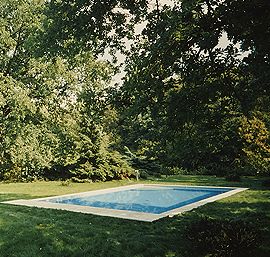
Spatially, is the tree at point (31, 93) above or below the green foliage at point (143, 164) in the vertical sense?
above

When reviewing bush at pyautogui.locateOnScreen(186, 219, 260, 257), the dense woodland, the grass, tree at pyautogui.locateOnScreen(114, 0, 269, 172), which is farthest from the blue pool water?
tree at pyautogui.locateOnScreen(114, 0, 269, 172)

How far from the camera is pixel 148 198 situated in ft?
48.7

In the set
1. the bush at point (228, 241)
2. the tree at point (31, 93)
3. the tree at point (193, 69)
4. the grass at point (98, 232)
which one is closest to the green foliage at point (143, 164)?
the tree at point (31, 93)

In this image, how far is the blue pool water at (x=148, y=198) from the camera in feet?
39.8

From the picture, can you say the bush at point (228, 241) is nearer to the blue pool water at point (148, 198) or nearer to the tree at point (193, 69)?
the tree at point (193, 69)

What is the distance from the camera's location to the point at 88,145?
21.7 m

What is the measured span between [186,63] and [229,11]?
3.73ft

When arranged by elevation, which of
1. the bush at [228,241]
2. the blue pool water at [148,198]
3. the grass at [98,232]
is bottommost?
the blue pool water at [148,198]

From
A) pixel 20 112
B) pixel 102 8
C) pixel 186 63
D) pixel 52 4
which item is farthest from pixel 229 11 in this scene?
pixel 20 112

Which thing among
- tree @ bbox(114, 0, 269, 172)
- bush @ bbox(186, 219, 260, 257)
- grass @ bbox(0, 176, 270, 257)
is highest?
tree @ bbox(114, 0, 269, 172)

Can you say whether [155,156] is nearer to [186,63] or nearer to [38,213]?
[186,63]

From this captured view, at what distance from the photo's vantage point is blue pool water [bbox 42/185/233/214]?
39.8 feet

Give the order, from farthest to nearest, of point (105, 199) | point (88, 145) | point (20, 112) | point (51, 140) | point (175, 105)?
point (88, 145) → point (51, 140) → point (20, 112) → point (105, 199) → point (175, 105)

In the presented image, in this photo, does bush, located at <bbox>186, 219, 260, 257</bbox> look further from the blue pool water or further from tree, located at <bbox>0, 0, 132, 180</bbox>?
tree, located at <bbox>0, 0, 132, 180</bbox>
